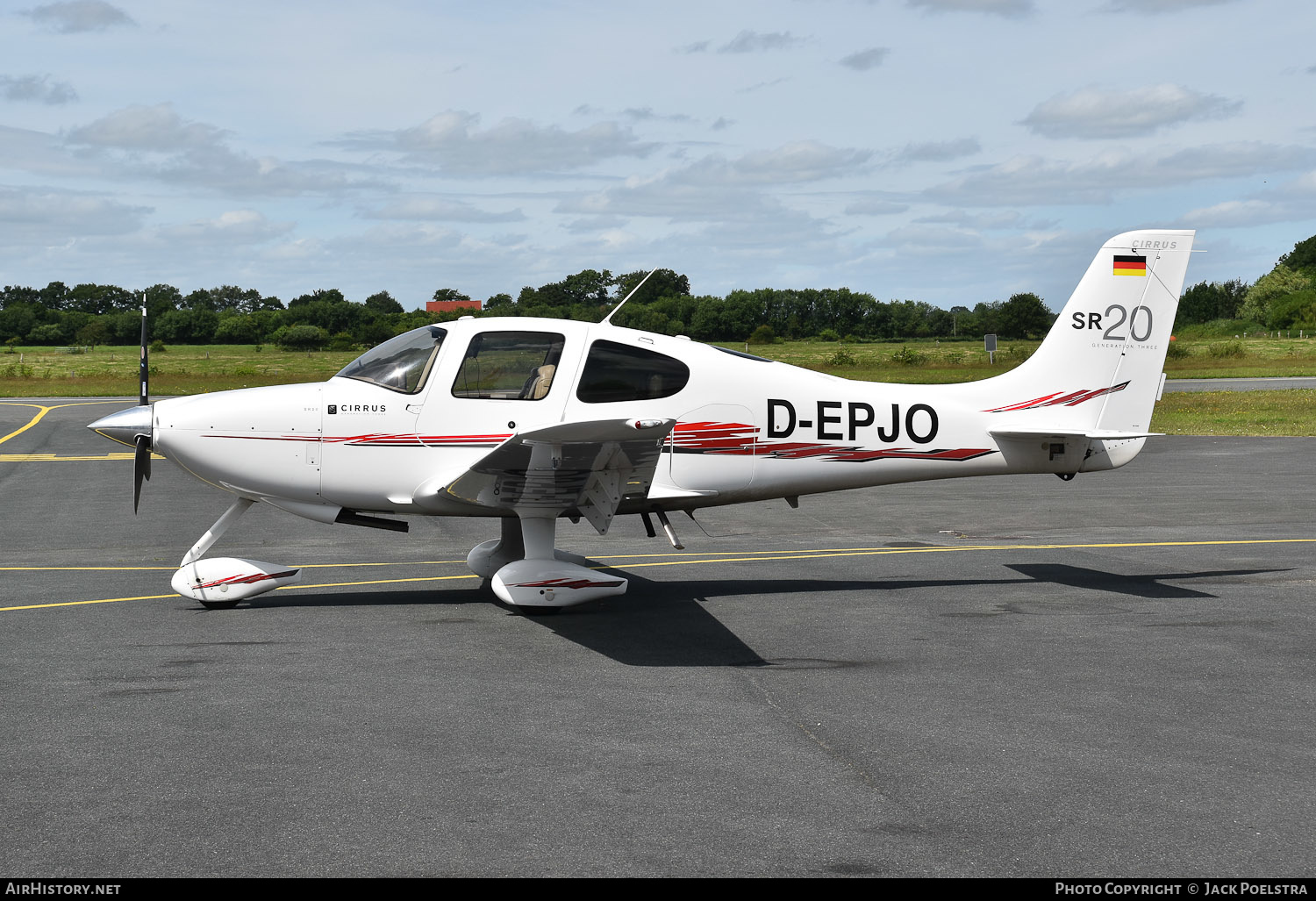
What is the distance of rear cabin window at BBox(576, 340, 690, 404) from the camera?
9.53 metres

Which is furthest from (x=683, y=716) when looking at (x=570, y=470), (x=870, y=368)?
(x=870, y=368)

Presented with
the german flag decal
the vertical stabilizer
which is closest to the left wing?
the vertical stabilizer

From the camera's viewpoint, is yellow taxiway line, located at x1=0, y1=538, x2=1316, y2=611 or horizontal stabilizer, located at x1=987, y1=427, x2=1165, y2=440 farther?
yellow taxiway line, located at x1=0, y1=538, x2=1316, y2=611

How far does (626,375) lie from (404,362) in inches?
74.3

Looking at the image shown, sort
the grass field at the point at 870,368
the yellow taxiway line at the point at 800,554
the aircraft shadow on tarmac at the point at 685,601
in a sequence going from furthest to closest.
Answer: the grass field at the point at 870,368, the yellow taxiway line at the point at 800,554, the aircraft shadow on tarmac at the point at 685,601

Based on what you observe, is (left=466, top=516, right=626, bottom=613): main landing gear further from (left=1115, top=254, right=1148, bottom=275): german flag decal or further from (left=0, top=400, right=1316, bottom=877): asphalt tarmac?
(left=1115, top=254, right=1148, bottom=275): german flag decal

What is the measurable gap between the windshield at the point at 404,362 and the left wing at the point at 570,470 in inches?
42.2

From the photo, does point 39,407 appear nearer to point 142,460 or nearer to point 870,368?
point 142,460

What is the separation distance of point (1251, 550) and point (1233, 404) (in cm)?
2842

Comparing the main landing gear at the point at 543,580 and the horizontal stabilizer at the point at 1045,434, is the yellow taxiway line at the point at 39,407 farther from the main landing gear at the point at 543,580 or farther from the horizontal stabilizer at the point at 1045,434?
the horizontal stabilizer at the point at 1045,434

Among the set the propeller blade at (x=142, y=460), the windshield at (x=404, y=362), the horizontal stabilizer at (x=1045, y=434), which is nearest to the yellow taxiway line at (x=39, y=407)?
the propeller blade at (x=142, y=460)

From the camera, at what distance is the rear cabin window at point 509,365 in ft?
31.0

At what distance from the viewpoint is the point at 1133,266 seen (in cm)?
1070

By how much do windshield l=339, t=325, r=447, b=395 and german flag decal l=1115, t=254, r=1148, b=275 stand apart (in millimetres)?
6361
